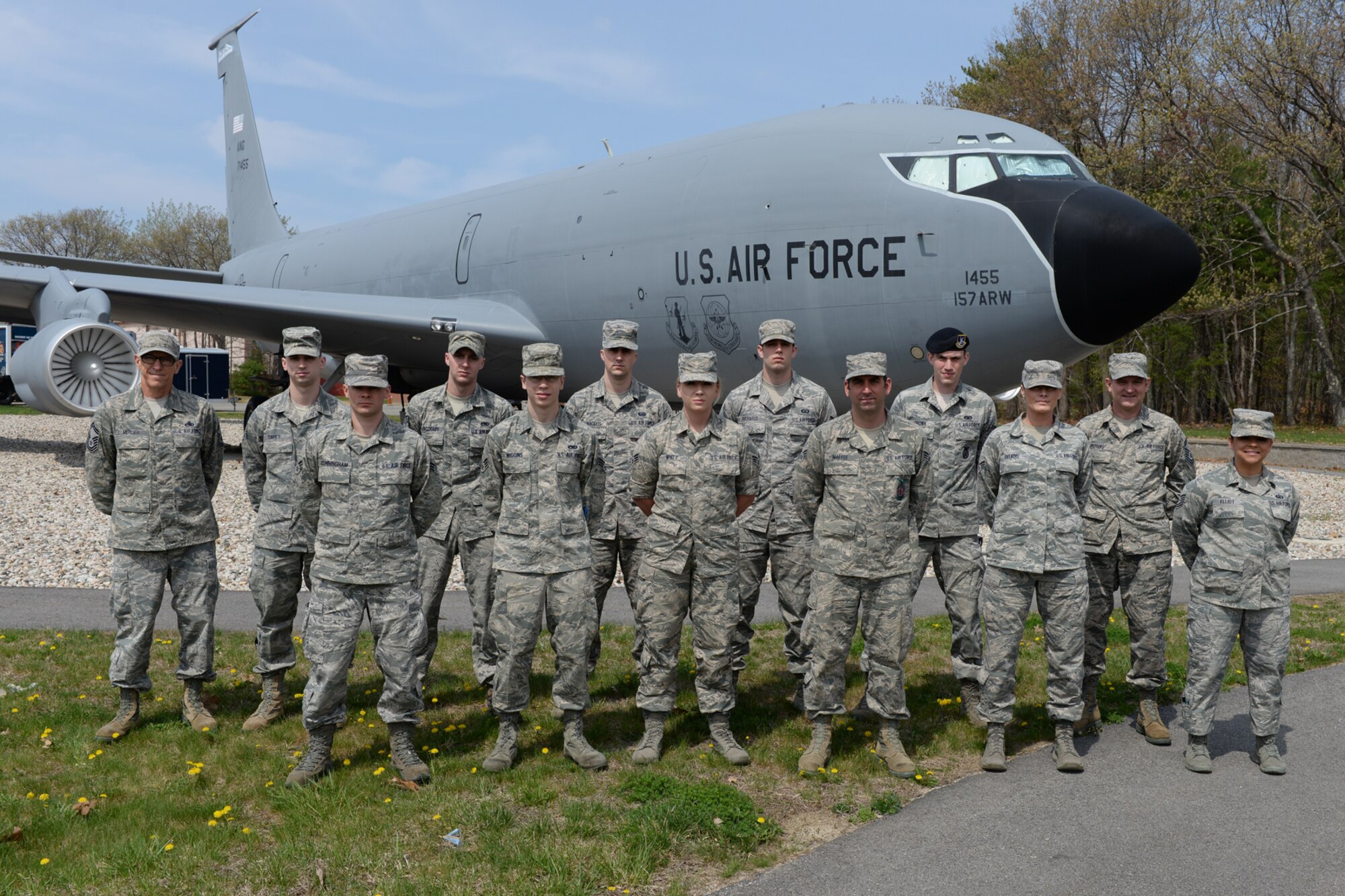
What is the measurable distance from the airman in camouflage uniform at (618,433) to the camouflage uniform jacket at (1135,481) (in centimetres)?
277

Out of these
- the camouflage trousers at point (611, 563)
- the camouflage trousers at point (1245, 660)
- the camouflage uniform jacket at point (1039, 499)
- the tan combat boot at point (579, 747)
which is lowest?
the tan combat boot at point (579, 747)

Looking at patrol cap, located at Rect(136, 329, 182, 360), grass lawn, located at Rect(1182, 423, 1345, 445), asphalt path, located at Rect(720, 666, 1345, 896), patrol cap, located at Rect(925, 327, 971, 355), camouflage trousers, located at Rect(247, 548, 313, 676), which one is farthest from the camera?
grass lawn, located at Rect(1182, 423, 1345, 445)

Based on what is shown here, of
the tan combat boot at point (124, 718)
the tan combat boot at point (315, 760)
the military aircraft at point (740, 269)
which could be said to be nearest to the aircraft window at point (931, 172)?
the military aircraft at point (740, 269)

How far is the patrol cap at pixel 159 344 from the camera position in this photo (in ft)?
19.1

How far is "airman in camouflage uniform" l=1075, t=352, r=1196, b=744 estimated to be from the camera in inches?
229

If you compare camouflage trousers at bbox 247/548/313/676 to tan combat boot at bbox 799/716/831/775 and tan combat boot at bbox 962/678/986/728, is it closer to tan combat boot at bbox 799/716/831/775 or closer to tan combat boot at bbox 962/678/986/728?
tan combat boot at bbox 799/716/831/775

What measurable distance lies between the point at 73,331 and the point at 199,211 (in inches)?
2338

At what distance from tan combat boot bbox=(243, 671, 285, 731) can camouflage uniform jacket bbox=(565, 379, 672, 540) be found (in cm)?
232

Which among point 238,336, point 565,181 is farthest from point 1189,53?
point 238,336

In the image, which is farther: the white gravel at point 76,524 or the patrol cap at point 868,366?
the white gravel at point 76,524

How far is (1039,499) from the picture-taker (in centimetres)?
549

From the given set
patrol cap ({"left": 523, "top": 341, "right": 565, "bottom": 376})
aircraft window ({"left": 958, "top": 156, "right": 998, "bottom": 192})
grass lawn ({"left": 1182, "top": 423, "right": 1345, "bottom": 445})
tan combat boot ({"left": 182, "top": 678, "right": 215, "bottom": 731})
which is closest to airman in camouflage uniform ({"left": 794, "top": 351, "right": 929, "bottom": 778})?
patrol cap ({"left": 523, "top": 341, "right": 565, "bottom": 376})

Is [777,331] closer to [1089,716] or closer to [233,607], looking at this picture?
[1089,716]

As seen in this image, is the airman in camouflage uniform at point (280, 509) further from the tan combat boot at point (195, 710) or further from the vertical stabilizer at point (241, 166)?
the vertical stabilizer at point (241, 166)
